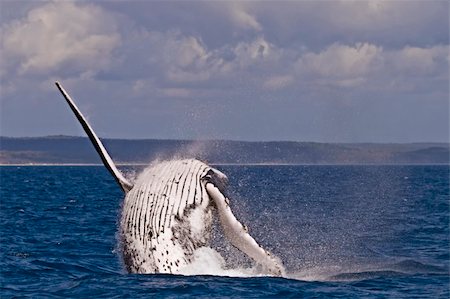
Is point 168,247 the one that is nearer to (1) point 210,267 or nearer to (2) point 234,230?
(2) point 234,230

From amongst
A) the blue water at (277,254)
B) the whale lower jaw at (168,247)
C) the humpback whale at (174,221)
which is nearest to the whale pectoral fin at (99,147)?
the humpback whale at (174,221)

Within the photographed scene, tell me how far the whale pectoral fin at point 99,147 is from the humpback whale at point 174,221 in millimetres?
19

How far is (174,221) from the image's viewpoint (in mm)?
11445

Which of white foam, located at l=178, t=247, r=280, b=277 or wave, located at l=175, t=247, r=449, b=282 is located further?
wave, located at l=175, t=247, r=449, b=282

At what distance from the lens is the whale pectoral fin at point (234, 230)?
36.8 ft

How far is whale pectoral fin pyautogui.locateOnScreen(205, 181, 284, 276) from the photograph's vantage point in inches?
441

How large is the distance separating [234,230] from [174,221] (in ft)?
2.51

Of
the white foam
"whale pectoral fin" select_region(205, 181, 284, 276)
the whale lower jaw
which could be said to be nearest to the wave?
the white foam

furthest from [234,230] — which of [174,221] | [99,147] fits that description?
[99,147]

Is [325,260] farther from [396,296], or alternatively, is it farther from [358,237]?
[358,237]

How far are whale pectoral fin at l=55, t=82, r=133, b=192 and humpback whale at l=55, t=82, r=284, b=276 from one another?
0.7 inches

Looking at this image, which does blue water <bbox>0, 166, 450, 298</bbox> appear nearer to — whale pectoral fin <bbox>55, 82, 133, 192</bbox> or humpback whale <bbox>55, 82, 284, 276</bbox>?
humpback whale <bbox>55, 82, 284, 276</bbox>

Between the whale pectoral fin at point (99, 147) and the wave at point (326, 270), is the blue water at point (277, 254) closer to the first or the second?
the wave at point (326, 270)

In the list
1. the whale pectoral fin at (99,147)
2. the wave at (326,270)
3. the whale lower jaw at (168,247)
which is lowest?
the wave at (326,270)
